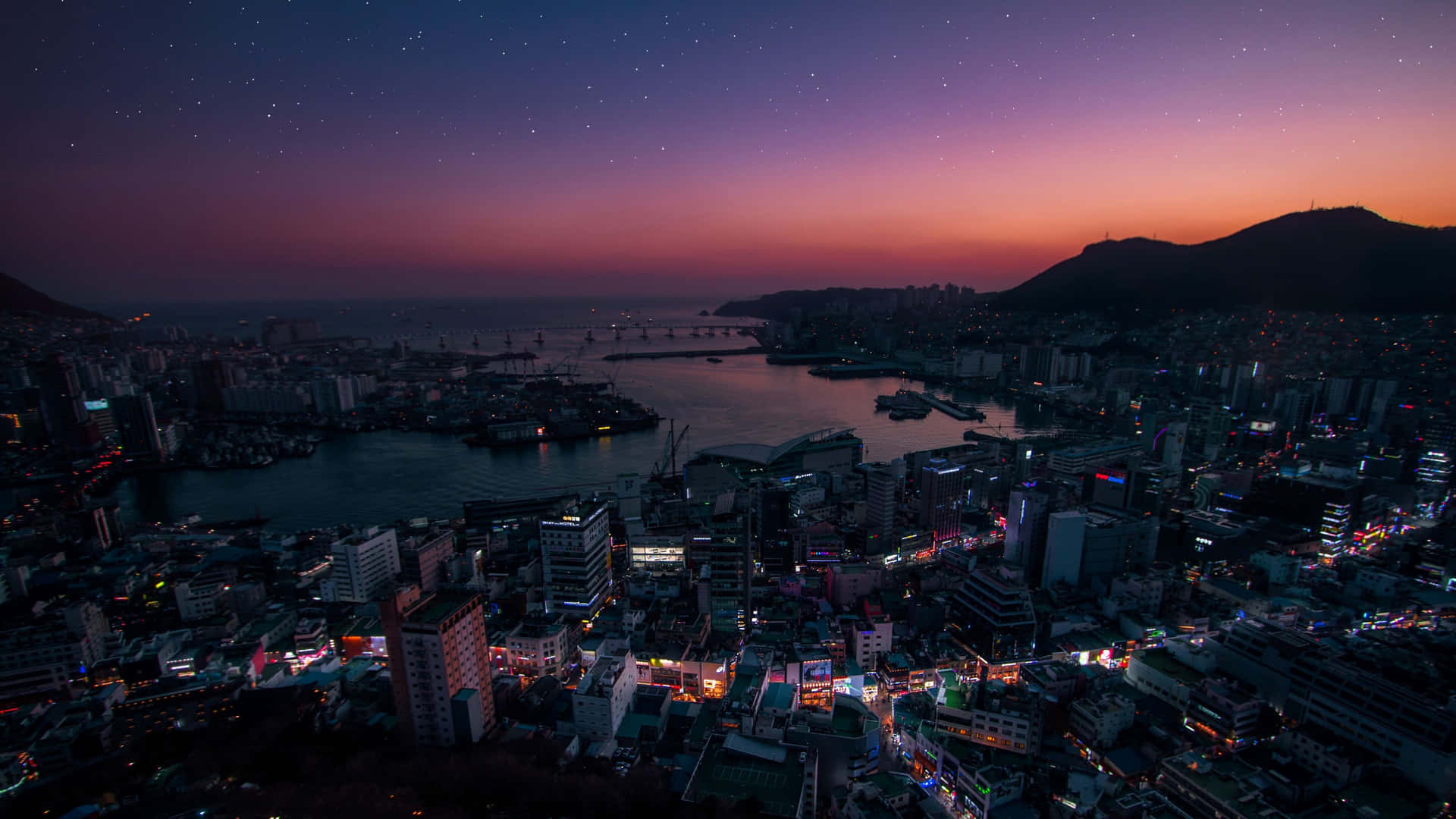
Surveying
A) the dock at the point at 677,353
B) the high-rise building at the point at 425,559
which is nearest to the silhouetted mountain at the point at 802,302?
the dock at the point at 677,353

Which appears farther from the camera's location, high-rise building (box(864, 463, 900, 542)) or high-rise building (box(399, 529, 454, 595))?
high-rise building (box(864, 463, 900, 542))

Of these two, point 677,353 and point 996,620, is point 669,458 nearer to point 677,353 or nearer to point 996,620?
point 996,620

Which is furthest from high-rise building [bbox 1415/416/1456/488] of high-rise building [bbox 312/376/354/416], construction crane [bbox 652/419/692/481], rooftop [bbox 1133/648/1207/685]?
high-rise building [bbox 312/376/354/416]

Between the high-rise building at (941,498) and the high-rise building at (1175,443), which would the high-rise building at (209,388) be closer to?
the high-rise building at (941,498)

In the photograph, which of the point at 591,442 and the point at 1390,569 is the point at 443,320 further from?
the point at 1390,569

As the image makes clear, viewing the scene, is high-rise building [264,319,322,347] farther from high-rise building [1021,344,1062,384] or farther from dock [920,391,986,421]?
high-rise building [1021,344,1062,384]
